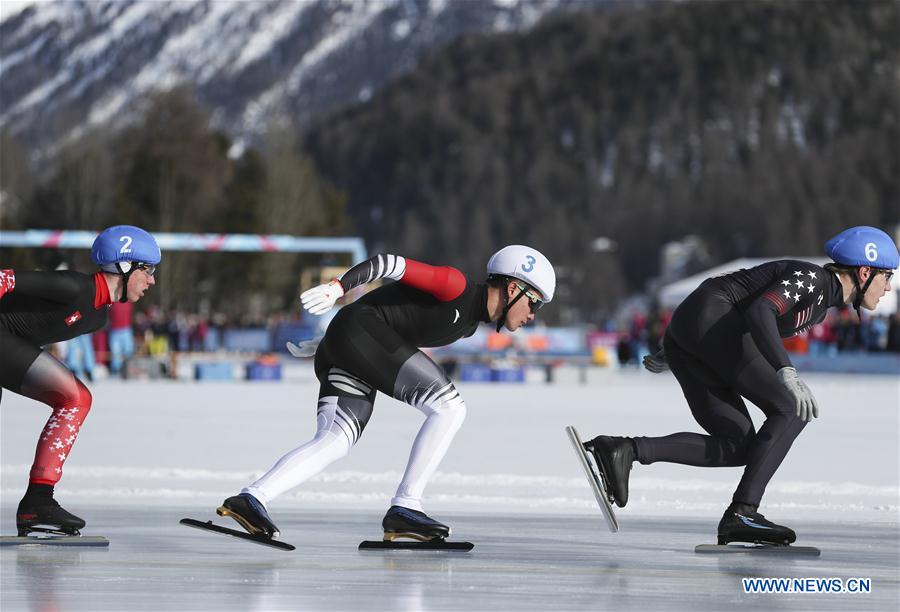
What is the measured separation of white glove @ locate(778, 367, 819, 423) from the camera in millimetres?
→ 5605

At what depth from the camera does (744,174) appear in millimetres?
129625

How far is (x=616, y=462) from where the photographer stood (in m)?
5.93

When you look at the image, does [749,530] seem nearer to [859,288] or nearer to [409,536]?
[859,288]

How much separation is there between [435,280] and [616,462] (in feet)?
3.58

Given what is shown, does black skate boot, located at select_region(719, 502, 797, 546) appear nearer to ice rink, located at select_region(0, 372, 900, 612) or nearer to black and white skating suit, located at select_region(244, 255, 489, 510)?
ice rink, located at select_region(0, 372, 900, 612)

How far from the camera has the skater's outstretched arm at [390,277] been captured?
17.3 ft

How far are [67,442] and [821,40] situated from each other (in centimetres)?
17300

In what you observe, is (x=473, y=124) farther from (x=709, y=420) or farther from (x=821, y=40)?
(x=709, y=420)

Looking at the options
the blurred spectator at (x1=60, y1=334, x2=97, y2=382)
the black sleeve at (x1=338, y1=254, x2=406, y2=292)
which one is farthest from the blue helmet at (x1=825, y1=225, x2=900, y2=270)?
the blurred spectator at (x1=60, y1=334, x2=97, y2=382)

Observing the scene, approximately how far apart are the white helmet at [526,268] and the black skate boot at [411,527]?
1.04m

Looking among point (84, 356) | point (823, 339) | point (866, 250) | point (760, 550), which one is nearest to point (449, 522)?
point (760, 550)

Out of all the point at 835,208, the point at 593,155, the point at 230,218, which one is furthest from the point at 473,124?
the point at 230,218

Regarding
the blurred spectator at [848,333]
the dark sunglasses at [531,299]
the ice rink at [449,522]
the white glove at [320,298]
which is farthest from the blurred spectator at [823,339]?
the white glove at [320,298]

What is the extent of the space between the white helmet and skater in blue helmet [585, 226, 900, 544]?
0.70m
